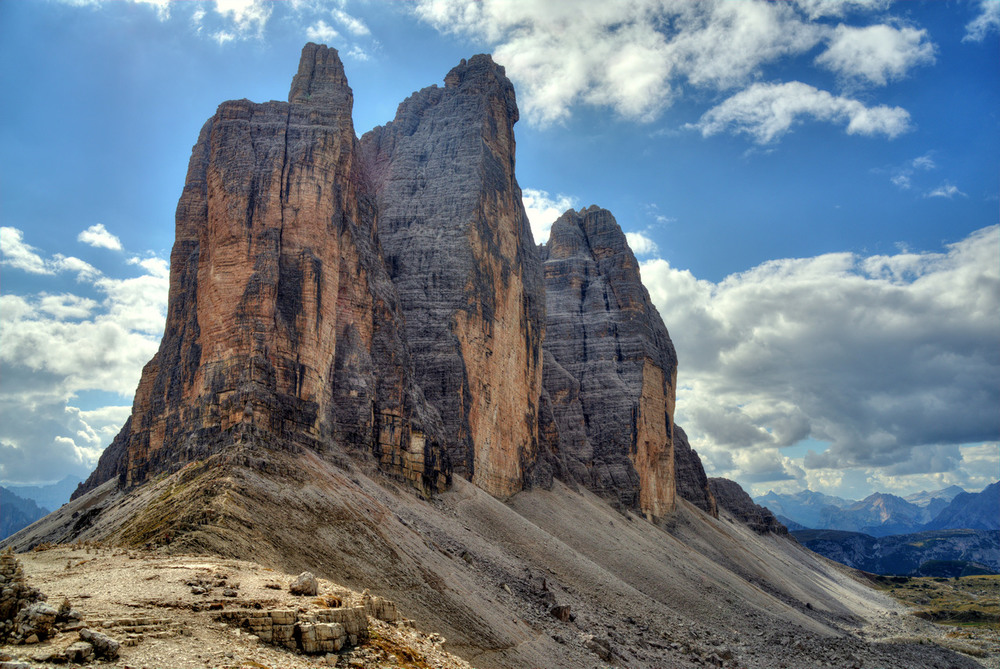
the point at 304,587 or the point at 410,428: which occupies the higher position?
the point at 410,428

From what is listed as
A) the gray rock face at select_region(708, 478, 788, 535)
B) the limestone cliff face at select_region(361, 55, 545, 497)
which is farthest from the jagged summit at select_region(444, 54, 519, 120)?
the gray rock face at select_region(708, 478, 788, 535)

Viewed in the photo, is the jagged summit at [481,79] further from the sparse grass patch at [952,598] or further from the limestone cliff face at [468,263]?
the sparse grass patch at [952,598]

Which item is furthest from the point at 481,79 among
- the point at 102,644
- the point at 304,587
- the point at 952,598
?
the point at 952,598

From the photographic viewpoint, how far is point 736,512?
430 ft

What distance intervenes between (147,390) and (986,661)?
6508 centimetres

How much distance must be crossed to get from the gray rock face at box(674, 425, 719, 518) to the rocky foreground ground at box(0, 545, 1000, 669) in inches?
3668

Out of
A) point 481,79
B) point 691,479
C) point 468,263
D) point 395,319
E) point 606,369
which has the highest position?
point 481,79

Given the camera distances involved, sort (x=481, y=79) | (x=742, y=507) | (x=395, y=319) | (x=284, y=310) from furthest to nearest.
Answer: (x=742, y=507), (x=481, y=79), (x=395, y=319), (x=284, y=310)

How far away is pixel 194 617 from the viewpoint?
52.7ft

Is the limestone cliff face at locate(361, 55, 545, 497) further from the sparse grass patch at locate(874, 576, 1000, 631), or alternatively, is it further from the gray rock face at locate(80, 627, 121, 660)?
the sparse grass patch at locate(874, 576, 1000, 631)

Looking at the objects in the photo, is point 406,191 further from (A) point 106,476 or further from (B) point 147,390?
(A) point 106,476

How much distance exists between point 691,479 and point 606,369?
3086cm

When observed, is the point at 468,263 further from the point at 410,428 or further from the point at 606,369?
the point at 606,369

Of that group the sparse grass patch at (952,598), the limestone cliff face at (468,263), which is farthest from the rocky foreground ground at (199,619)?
the sparse grass patch at (952,598)
